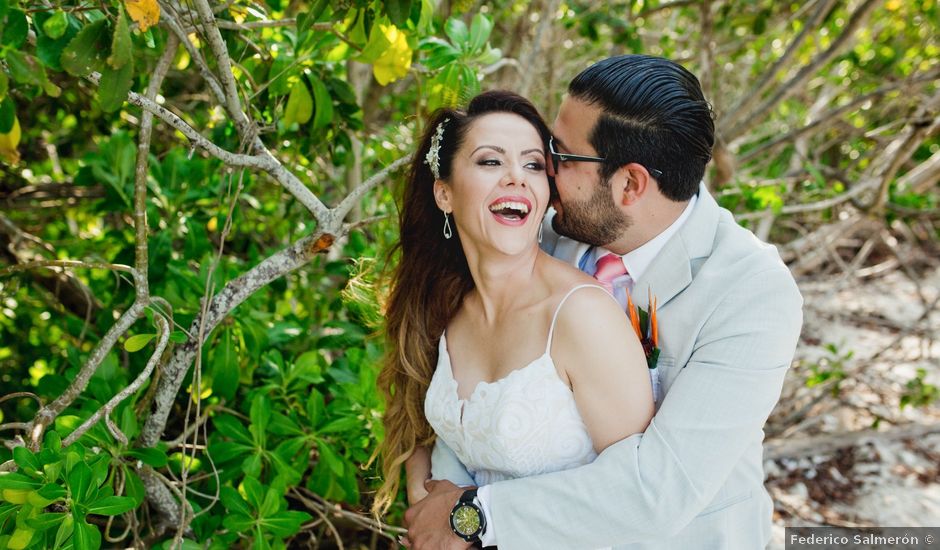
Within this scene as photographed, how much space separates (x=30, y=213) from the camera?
148 inches

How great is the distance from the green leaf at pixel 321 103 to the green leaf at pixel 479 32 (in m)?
0.50

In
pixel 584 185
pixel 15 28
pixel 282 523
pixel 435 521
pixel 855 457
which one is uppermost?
pixel 15 28

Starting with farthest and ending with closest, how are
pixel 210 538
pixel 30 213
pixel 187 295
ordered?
1. pixel 30 213
2. pixel 187 295
3. pixel 210 538

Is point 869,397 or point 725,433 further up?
point 725,433

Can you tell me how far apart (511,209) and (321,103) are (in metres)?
0.85

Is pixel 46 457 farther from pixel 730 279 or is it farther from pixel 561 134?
pixel 730 279

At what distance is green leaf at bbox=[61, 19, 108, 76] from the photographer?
1536mm

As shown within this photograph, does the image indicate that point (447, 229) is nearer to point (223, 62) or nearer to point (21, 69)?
point (223, 62)

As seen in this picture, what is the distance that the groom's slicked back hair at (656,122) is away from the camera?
2086 mm

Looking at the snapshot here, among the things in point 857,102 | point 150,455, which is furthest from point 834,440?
point 150,455

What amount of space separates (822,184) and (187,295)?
3.31m

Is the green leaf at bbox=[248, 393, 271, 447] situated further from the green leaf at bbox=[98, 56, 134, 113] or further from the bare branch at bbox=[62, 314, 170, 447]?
the green leaf at bbox=[98, 56, 134, 113]

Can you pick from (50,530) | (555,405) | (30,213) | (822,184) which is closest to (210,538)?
(50,530)

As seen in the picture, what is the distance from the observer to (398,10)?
1.98 metres
